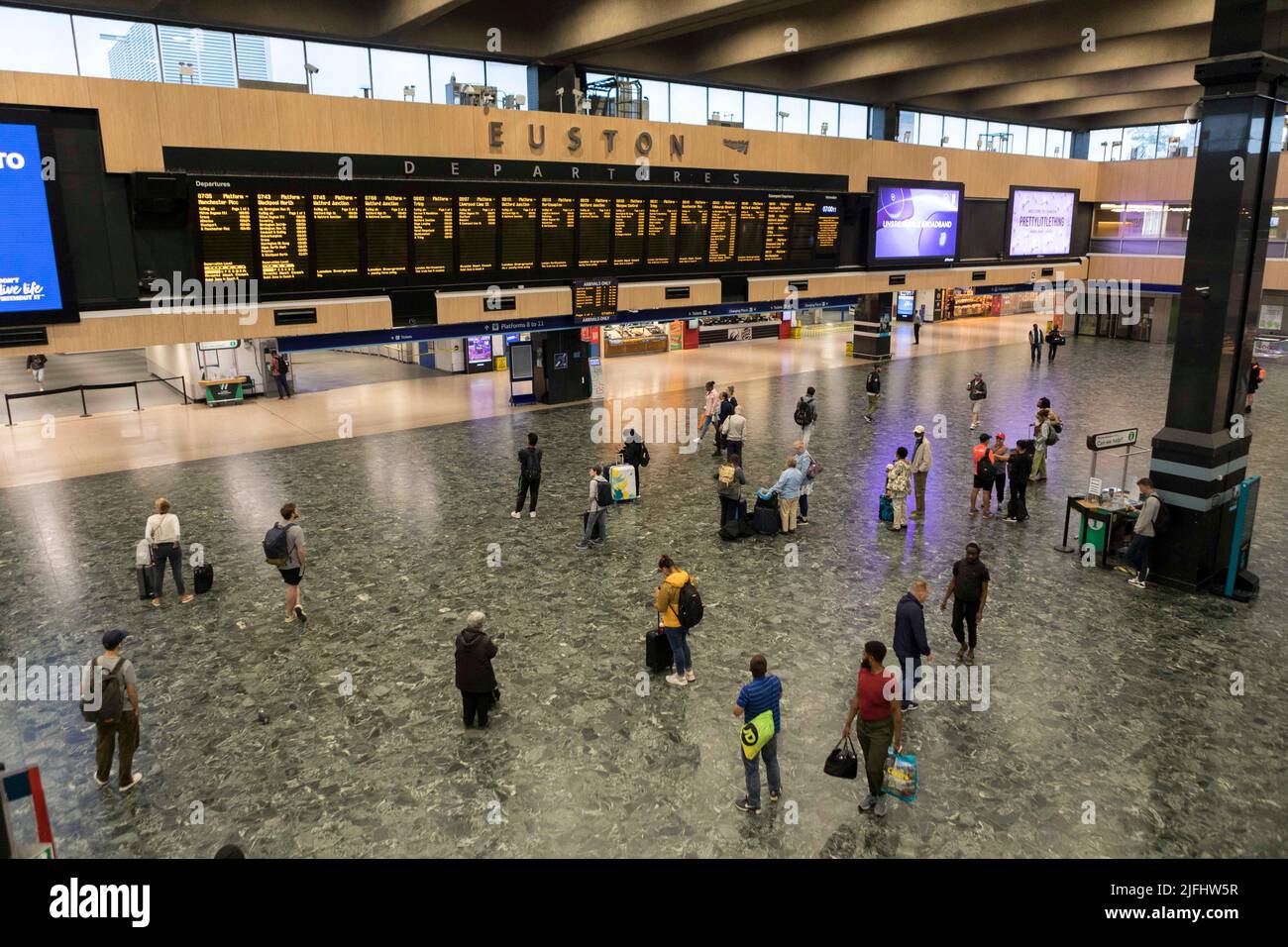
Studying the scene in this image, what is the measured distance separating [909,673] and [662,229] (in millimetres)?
14838

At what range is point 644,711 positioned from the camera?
335 inches

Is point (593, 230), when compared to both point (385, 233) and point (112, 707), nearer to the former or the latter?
point (385, 233)

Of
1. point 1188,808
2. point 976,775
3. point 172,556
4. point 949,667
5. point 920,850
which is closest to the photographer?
point 920,850

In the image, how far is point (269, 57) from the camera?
19.5 meters

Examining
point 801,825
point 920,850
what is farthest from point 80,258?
point 920,850

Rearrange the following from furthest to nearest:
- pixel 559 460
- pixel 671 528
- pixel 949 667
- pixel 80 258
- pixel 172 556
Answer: pixel 559 460, pixel 671 528, pixel 80 258, pixel 172 556, pixel 949 667

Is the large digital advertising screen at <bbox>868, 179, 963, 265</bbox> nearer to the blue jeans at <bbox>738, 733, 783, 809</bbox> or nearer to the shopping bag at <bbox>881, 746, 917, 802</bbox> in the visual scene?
the shopping bag at <bbox>881, 746, 917, 802</bbox>

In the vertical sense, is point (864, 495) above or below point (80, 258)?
below

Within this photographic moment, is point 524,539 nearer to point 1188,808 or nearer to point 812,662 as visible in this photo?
point 812,662

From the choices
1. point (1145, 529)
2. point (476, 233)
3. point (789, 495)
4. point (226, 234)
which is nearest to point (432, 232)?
point (476, 233)

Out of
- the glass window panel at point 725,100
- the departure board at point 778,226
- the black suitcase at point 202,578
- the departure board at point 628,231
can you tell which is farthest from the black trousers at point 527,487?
the glass window panel at point 725,100

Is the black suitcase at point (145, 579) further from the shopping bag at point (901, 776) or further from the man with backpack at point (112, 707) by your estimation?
the shopping bag at point (901, 776)
